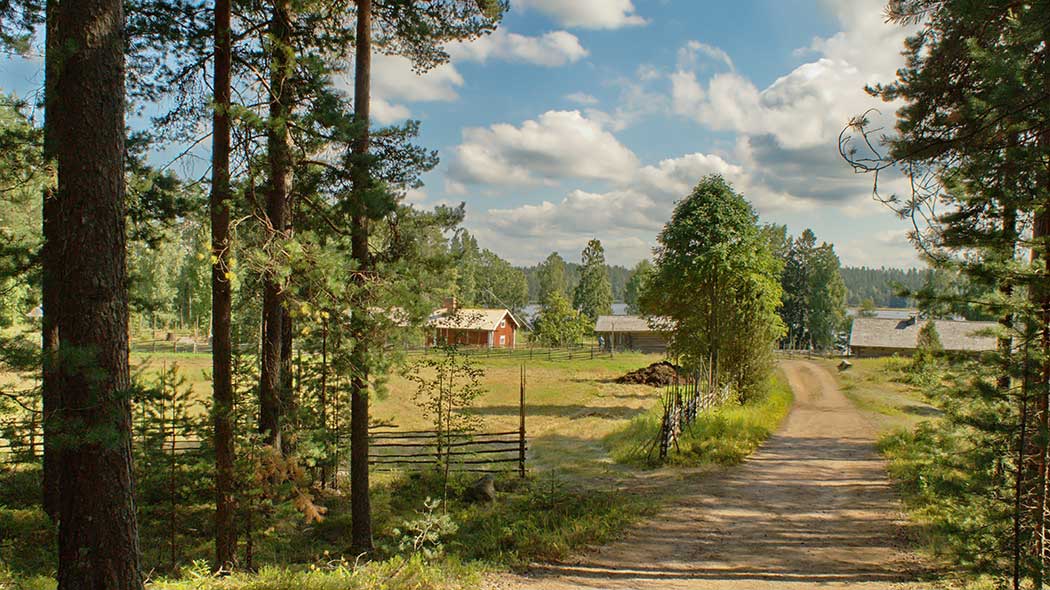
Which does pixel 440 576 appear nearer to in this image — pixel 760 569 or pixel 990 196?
pixel 760 569

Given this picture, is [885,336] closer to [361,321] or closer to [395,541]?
[395,541]

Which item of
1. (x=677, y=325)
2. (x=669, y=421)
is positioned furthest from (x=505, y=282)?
(x=669, y=421)

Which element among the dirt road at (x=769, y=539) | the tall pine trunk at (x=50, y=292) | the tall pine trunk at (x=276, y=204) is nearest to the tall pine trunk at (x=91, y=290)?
the tall pine trunk at (x=50, y=292)

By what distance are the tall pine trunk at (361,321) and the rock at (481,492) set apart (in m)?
2.97

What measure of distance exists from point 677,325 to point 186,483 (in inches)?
653

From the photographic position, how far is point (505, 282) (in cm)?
8625

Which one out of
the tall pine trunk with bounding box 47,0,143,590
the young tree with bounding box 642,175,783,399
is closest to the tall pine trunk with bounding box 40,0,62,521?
the tall pine trunk with bounding box 47,0,143,590

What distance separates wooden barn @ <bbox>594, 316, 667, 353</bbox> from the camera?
2314 inches

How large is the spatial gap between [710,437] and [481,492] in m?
6.58

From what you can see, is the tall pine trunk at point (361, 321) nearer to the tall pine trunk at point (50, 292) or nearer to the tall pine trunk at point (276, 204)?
the tall pine trunk at point (276, 204)

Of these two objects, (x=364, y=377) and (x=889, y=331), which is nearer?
(x=364, y=377)

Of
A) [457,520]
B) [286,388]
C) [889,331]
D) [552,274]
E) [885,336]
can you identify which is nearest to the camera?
[286,388]

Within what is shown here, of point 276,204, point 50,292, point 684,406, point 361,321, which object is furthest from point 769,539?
point 50,292

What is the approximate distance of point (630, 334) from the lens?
6081 centimetres
